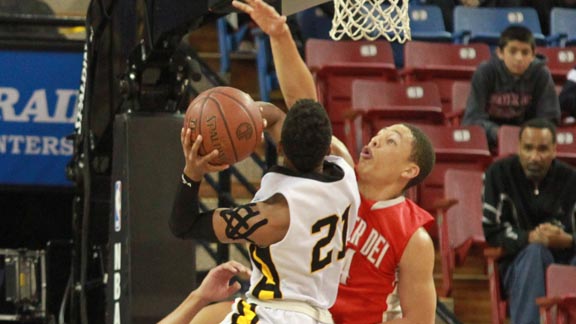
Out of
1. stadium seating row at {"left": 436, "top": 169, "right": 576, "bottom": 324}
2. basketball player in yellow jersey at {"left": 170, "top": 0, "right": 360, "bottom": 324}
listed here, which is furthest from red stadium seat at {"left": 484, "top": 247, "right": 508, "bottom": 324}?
basketball player in yellow jersey at {"left": 170, "top": 0, "right": 360, "bottom": 324}

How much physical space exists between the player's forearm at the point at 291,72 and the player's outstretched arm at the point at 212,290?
2.05ft

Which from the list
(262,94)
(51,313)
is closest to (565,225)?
(262,94)

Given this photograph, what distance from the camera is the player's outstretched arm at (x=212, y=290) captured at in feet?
13.6

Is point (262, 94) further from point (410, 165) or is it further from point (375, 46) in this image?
point (410, 165)

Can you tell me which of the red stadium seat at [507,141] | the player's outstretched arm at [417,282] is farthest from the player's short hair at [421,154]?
the red stadium seat at [507,141]

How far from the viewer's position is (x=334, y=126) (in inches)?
342

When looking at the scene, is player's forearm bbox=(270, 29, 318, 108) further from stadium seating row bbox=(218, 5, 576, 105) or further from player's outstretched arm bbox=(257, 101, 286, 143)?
stadium seating row bbox=(218, 5, 576, 105)

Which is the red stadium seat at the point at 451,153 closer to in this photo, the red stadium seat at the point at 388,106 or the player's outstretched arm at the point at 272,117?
the red stadium seat at the point at 388,106

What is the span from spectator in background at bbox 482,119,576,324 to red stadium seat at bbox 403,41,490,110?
184 centimetres

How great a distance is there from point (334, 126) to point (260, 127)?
15.2 ft

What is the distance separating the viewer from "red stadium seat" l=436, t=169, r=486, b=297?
7422 millimetres

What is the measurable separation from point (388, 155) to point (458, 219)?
3.18 meters

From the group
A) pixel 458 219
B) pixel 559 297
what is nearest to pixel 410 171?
pixel 559 297

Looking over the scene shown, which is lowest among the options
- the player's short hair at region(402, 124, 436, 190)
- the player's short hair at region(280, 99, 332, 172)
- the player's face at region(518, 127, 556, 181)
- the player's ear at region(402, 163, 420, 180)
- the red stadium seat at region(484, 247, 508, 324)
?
the red stadium seat at region(484, 247, 508, 324)
